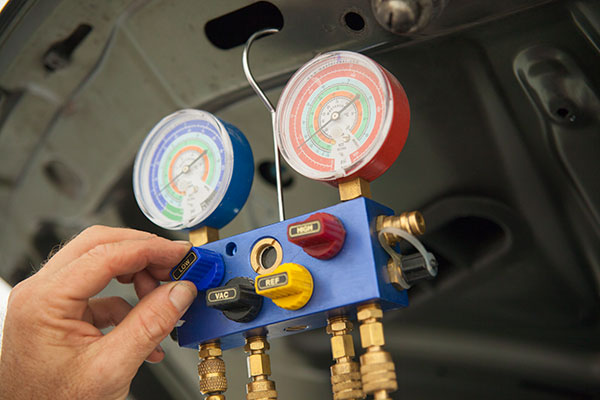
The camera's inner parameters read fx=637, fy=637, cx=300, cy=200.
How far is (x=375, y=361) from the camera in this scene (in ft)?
2.53

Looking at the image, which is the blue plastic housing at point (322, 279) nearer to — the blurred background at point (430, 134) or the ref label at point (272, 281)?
the ref label at point (272, 281)

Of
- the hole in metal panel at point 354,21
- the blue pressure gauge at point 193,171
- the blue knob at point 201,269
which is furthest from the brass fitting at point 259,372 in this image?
the hole in metal panel at point 354,21

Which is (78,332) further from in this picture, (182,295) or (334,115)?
(334,115)

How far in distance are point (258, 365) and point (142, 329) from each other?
0.57ft

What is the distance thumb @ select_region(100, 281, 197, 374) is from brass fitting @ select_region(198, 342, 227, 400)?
10 centimetres

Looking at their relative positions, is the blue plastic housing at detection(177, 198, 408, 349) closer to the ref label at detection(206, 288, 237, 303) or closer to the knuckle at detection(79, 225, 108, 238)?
the ref label at detection(206, 288, 237, 303)

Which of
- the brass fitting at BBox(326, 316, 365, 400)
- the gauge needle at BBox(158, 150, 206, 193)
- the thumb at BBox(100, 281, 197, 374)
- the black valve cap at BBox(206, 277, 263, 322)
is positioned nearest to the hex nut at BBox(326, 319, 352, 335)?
the brass fitting at BBox(326, 316, 365, 400)

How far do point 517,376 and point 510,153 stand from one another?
327 millimetres

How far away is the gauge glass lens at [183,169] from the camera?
3.20ft

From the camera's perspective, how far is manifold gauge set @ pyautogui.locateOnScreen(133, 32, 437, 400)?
2.61 feet

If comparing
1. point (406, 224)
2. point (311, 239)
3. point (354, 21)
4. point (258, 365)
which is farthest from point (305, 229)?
point (354, 21)

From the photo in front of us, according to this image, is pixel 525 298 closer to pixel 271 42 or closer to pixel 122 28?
pixel 271 42

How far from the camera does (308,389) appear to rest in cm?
109

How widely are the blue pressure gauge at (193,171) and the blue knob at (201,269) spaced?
0.28ft
